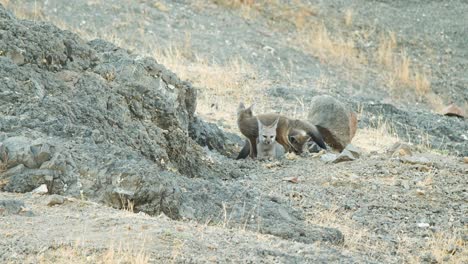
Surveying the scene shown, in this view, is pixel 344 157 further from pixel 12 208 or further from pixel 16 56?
pixel 12 208

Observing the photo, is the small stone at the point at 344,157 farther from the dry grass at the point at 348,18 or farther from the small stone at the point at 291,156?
the dry grass at the point at 348,18

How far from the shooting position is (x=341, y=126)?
39.5 feet

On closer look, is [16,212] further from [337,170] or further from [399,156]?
[399,156]

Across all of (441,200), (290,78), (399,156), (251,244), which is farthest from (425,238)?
(290,78)

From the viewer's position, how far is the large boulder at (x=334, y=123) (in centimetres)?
1202

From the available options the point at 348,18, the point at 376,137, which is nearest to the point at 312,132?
the point at 376,137

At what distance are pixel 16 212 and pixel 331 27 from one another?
17580mm

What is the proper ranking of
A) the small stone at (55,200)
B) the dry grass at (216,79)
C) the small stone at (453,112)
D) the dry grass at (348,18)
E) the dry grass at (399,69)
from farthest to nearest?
the dry grass at (348,18) → the dry grass at (399,69) → the small stone at (453,112) → the dry grass at (216,79) → the small stone at (55,200)

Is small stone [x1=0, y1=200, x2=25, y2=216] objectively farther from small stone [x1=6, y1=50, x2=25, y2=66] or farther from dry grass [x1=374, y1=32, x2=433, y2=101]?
dry grass [x1=374, y1=32, x2=433, y2=101]

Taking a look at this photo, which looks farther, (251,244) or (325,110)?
(325,110)

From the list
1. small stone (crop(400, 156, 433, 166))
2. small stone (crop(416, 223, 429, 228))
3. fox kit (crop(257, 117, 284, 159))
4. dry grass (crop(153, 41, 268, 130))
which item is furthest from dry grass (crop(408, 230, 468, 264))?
dry grass (crop(153, 41, 268, 130))

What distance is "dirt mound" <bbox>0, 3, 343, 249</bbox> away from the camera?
7.14m

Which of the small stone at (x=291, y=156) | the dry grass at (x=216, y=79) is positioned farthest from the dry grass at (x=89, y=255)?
the dry grass at (x=216, y=79)

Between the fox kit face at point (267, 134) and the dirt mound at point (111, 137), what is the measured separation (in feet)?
1.70
